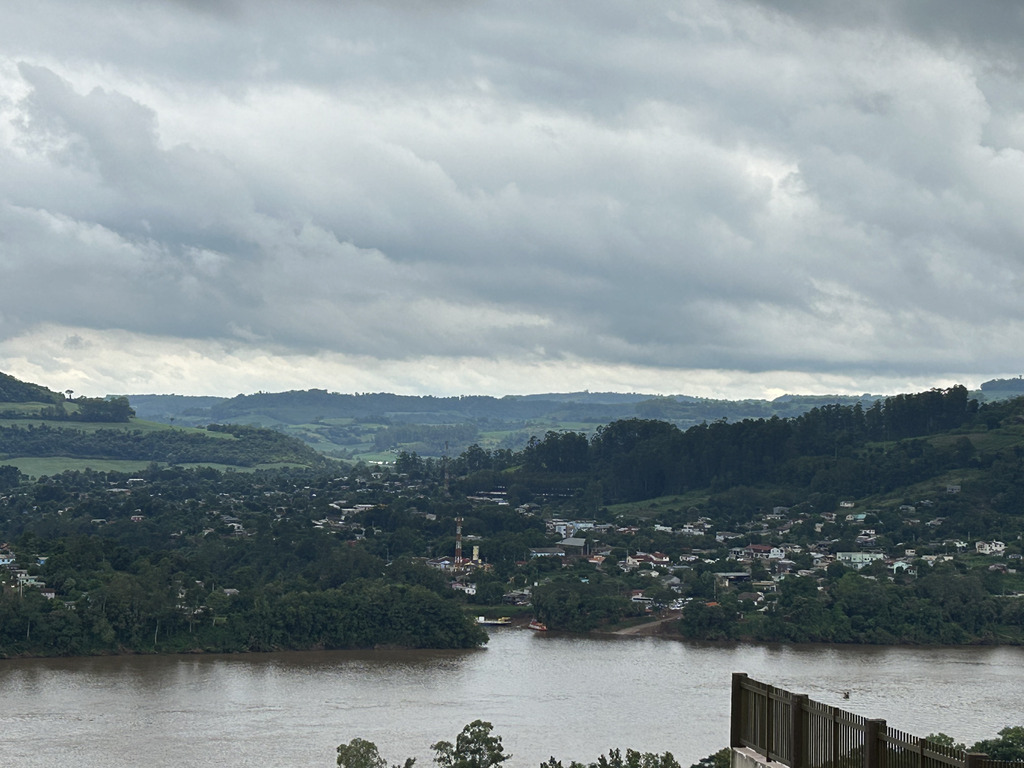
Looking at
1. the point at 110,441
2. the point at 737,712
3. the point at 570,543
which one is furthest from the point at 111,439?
the point at 737,712

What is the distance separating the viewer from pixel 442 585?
225ft

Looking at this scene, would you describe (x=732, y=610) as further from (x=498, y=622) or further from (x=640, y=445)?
(x=640, y=445)

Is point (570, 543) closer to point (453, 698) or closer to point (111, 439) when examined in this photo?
point (453, 698)

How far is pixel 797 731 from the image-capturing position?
29.6 ft

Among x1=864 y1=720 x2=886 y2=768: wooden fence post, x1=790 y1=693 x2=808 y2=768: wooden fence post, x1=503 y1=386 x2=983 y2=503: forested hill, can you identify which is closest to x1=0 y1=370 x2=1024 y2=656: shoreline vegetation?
x1=503 y1=386 x2=983 y2=503: forested hill

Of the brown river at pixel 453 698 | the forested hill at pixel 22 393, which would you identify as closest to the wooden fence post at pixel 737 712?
the brown river at pixel 453 698

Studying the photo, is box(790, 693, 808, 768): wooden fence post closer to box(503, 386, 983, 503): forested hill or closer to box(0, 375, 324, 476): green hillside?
box(503, 386, 983, 503): forested hill

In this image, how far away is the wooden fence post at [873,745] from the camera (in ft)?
26.8

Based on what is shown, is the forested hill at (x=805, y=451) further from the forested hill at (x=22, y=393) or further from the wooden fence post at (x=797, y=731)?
the wooden fence post at (x=797, y=731)

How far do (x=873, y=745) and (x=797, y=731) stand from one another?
0.84 m

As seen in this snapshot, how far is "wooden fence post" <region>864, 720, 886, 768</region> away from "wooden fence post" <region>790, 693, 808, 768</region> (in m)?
0.68

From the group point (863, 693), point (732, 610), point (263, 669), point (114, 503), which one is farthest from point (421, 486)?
point (863, 693)

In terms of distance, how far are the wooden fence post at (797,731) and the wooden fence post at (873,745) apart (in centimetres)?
68

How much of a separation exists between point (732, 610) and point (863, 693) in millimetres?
17877
